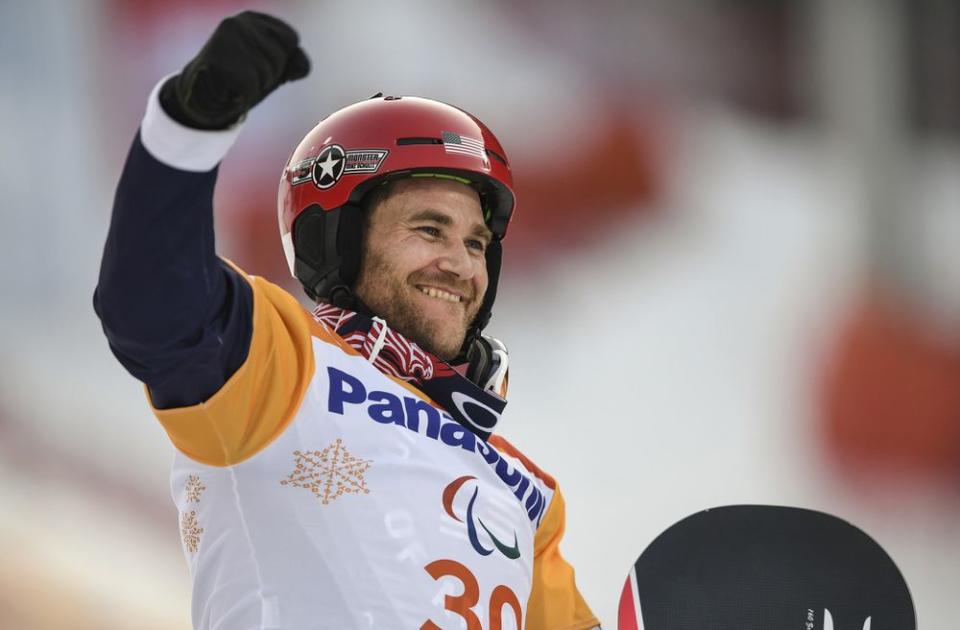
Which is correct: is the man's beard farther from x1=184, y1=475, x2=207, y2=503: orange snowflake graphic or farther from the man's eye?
x1=184, y1=475, x2=207, y2=503: orange snowflake graphic

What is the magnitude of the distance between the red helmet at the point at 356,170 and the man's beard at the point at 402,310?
48 millimetres

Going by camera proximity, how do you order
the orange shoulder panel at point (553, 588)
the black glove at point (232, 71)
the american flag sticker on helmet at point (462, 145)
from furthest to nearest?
1. the american flag sticker on helmet at point (462, 145)
2. the orange shoulder panel at point (553, 588)
3. the black glove at point (232, 71)

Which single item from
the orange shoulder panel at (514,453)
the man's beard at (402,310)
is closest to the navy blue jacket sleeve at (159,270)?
the man's beard at (402,310)

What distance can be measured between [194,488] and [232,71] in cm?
100

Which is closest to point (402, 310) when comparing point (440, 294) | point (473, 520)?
point (440, 294)

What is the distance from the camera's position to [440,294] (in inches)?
126

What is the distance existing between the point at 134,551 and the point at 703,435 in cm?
234

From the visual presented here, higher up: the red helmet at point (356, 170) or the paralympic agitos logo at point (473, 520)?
the red helmet at point (356, 170)

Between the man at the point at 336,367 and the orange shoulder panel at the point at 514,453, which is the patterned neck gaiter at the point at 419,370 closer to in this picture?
the man at the point at 336,367

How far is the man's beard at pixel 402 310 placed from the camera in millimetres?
3148

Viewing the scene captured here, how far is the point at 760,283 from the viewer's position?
5.24 metres

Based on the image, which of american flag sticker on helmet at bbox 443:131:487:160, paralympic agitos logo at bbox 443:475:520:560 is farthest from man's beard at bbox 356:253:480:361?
paralympic agitos logo at bbox 443:475:520:560

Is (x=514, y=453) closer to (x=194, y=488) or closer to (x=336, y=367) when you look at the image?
(x=336, y=367)

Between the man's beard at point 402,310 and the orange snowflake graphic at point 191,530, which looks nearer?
the orange snowflake graphic at point 191,530
